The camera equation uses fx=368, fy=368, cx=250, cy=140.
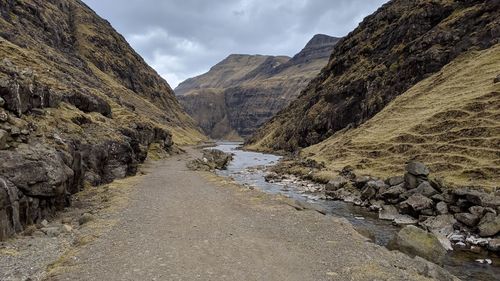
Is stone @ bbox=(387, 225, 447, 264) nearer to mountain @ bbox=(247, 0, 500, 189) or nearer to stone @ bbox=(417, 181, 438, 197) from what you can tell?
stone @ bbox=(417, 181, 438, 197)

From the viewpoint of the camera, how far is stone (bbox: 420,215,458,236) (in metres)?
29.0

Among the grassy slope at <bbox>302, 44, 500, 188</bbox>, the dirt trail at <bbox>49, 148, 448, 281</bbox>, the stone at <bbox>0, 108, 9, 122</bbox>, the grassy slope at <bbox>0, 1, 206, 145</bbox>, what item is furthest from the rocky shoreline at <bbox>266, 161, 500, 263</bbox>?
the grassy slope at <bbox>0, 1, 206, 145</bbox>

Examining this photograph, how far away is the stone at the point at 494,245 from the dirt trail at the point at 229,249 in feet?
32.3

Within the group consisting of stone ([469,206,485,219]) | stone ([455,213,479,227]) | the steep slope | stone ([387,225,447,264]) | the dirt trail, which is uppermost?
the steep slope

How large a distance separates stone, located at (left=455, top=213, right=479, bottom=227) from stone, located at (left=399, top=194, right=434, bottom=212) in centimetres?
397

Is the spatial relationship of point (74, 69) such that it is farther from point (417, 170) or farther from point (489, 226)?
point (489, 226)

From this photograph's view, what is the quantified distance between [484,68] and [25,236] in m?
74.0

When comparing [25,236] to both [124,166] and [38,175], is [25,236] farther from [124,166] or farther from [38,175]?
[124,166]

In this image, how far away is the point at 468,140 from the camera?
47.3 m

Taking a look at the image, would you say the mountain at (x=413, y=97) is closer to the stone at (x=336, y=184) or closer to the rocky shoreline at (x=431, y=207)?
the rocky shoreline at (x=431, y=207)

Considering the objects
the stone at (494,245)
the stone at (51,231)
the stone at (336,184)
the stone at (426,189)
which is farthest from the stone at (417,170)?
the stone at (51,231)

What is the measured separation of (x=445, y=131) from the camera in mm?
52938

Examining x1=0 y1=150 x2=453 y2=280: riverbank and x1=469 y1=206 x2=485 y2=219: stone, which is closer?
x1=0 y1=150 x2=453 y2=280: riverbank

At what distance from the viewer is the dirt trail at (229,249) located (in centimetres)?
1466
